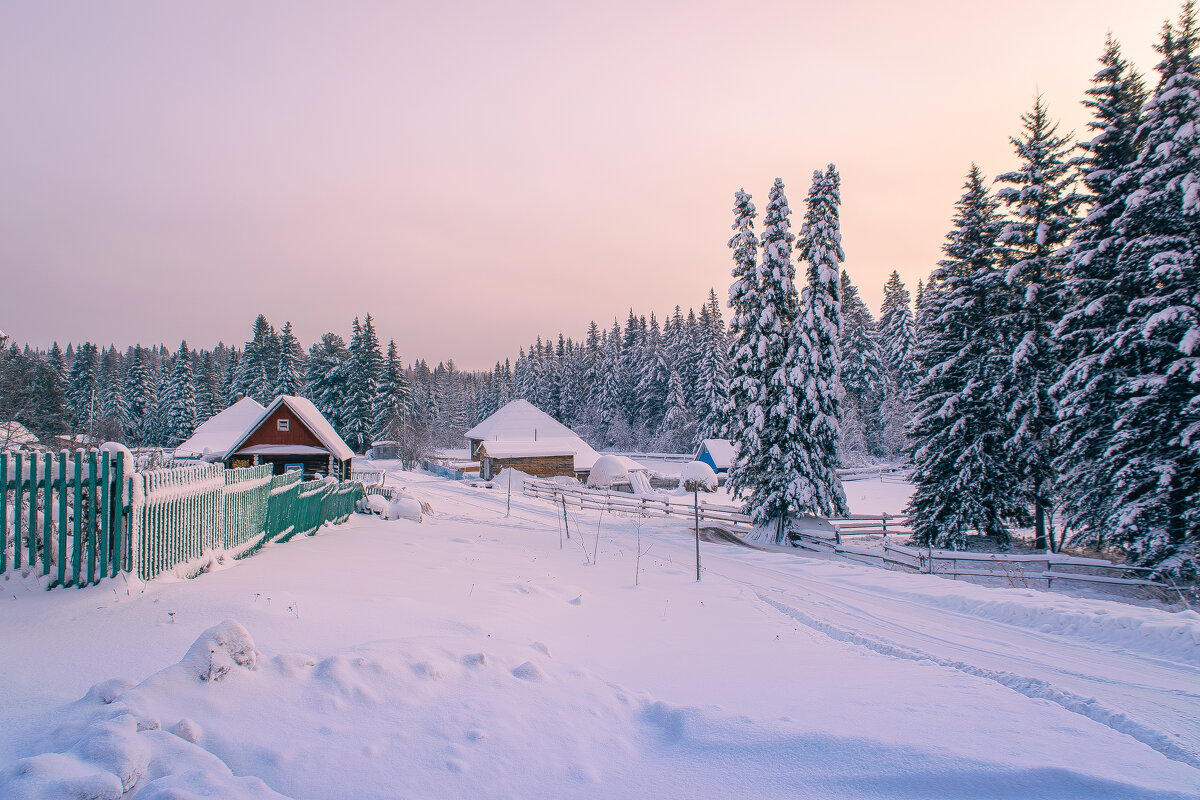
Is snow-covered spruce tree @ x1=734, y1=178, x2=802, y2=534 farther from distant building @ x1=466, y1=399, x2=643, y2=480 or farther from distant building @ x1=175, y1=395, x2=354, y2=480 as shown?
distant building @ x1=466, y1=399, x2=643, y2=480

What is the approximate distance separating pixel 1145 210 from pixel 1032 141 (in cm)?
694

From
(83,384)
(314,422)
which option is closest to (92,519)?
(314,422)

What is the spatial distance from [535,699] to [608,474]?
141ft

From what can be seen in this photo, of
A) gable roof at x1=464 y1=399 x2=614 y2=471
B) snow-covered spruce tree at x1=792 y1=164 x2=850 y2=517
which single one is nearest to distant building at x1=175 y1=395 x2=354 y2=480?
gable roof at x1=464 y1=399 x2=614 y2=471

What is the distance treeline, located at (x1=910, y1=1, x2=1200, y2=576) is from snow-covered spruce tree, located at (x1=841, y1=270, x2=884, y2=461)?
41.0 m

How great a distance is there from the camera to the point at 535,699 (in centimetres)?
470

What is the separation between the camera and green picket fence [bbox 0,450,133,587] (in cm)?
602

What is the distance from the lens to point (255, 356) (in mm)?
73812

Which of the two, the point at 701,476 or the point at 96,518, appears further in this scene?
the point at 701,476

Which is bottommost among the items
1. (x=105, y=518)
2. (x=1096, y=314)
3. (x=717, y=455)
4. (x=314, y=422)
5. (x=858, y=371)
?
(x=717, y=455)

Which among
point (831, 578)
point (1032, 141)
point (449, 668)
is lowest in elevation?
point (831, 578)

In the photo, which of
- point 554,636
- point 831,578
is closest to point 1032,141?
point 831,578

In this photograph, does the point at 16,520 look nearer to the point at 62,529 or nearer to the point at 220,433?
the point at 62,529

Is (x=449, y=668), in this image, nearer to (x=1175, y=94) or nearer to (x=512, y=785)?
(x=512, y=785)
